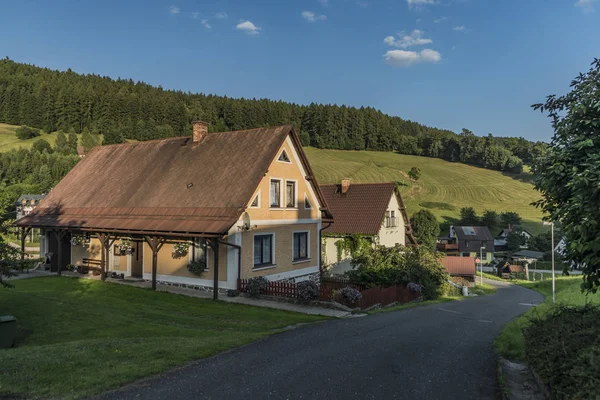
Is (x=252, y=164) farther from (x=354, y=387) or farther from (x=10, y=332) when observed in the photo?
(x=354, y=387)

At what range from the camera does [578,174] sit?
5477 millimetres

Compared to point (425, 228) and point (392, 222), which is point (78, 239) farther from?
point (425, 228)

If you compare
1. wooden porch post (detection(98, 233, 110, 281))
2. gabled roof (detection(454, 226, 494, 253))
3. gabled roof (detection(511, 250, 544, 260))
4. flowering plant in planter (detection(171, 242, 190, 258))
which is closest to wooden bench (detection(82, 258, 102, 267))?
wooden porch post (detection(98, 233, 110, 281))

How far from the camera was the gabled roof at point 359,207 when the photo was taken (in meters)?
32.2

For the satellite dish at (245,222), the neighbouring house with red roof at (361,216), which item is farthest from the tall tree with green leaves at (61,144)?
the satellite dish at (245,222)

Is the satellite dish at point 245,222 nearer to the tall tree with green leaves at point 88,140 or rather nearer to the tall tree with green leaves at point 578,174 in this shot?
the tall tree with green leaves at point 578,174

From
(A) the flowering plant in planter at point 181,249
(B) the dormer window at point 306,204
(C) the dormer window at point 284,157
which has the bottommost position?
(A) the flowering plant in planter at point 181,249

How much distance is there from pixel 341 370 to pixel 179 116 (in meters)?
112

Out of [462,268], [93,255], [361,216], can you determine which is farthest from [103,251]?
[462,268]

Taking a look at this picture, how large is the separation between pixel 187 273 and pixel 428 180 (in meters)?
86.9

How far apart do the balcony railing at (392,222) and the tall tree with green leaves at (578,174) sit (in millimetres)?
27245

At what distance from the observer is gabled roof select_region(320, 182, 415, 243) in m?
32.2

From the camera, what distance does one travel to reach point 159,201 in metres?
21.5

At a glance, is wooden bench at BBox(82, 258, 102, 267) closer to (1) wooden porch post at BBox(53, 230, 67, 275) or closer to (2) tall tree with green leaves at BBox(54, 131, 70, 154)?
(1) wooden porch post at BBox(53, 230, 67, 275)
